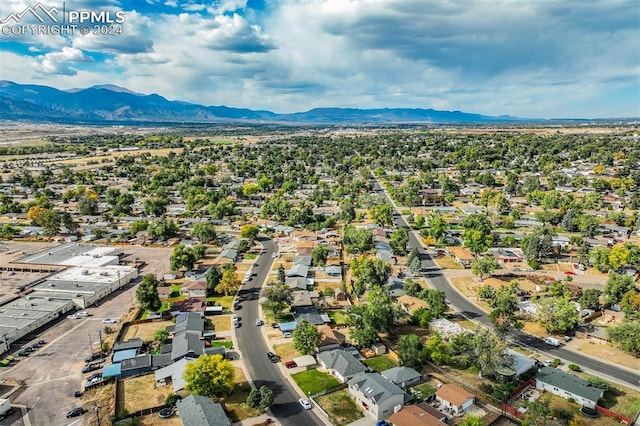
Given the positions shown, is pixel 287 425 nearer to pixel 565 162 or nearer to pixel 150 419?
pixel 150 419

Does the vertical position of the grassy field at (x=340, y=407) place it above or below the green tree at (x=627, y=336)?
below

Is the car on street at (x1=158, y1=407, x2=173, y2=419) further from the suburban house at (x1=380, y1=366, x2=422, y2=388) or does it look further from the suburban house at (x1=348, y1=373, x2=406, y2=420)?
the suburban house at (x1=380, y1=366, x2=422, y2=388)

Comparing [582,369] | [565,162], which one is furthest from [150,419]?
[565,162]

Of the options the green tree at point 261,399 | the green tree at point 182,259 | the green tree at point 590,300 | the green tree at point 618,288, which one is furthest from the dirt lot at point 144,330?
the green tree at point 618,288

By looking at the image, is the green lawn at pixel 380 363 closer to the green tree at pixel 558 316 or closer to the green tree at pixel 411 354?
the green tree at pixel 411 354

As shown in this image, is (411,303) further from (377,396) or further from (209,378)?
(209,378)

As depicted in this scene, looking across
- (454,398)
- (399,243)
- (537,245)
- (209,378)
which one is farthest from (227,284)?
(537,245)
